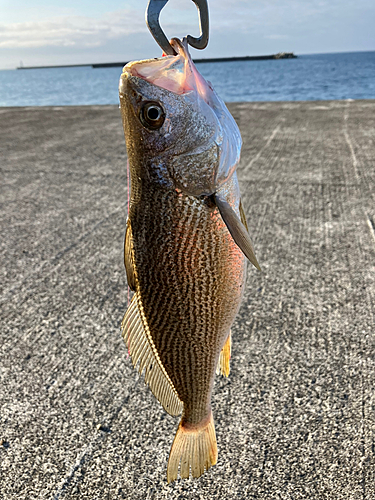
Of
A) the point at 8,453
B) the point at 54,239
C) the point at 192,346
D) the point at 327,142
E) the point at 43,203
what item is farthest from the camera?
the point at 327,142

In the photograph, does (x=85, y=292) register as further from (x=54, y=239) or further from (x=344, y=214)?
(x=344, y=214)

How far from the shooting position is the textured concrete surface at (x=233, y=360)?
2.35 metres

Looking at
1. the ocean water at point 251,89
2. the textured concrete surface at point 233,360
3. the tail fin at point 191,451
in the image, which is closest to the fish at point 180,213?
the tail fin at point 191,451

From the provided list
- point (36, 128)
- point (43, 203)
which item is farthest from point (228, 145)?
point (36, 128)

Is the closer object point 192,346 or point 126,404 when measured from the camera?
point 192,346

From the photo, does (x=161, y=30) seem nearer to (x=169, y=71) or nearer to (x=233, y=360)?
(x=169, y=71)

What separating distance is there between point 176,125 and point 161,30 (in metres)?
0.29

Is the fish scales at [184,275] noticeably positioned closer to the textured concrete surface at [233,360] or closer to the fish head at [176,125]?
the fish head at [176,125]

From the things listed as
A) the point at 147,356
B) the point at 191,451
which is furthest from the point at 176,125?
the point at 191,451

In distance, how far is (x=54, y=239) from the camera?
5.11 m

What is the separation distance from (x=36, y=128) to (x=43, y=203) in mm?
6287

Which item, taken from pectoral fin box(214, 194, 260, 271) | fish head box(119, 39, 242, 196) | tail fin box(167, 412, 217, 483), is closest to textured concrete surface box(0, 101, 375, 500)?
tail fin box(167, 412, 217, 483)

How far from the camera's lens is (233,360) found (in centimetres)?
315

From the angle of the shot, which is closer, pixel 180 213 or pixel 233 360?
pixel 180 213
